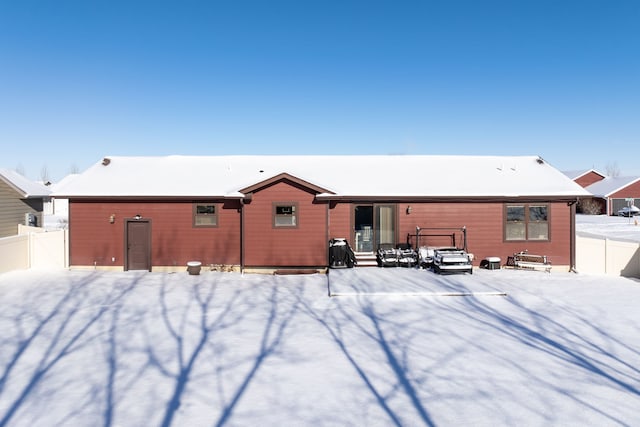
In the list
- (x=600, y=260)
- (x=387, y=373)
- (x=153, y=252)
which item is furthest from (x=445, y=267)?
(x=153, y=252)

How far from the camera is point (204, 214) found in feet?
50.5

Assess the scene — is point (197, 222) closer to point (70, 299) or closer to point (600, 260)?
point (70, 299)

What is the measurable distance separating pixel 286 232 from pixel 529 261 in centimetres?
999

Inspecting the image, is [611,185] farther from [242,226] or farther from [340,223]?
[242,226]

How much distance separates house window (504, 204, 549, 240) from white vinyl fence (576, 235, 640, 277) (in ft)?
5.35

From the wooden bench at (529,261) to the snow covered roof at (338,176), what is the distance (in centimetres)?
251

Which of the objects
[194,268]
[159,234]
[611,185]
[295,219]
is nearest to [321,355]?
[295,219]

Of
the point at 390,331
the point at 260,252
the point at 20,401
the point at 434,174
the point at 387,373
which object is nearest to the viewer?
the point at 20,401

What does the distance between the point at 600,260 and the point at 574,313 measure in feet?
23.5

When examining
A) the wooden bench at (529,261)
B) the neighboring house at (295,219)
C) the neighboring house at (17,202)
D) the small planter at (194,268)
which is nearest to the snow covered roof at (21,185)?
the neighboring house at (17,202)

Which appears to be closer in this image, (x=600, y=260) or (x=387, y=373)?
(x=387, y=373)

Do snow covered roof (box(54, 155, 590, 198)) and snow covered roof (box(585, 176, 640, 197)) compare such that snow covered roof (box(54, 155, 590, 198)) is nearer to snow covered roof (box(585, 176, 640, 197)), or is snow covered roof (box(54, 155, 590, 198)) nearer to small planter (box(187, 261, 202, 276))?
small planter (box(187, 261, 202, 276))

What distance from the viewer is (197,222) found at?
1543 centimetres

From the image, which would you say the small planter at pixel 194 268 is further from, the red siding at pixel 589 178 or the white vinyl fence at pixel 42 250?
the red siding at pixel 589 178
